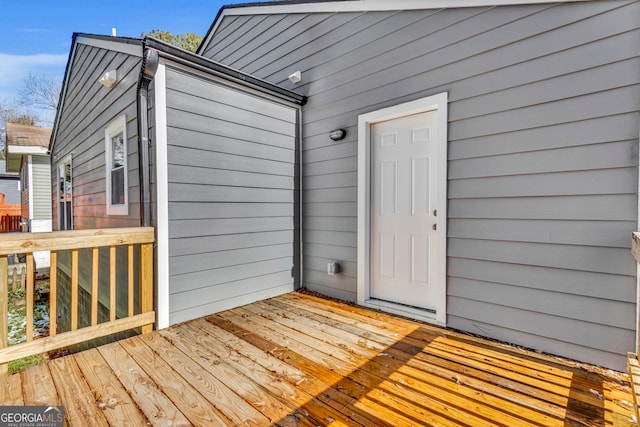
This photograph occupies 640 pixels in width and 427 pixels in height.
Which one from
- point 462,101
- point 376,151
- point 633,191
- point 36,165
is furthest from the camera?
point 36,165

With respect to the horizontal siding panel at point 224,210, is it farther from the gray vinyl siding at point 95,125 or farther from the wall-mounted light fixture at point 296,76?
the wall-mounted light fixture at point 296,76

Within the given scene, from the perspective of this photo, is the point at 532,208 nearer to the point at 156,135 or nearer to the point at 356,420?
the point at 356,420

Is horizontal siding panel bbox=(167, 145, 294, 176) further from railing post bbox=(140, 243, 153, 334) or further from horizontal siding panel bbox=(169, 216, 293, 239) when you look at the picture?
railing post bbox=(140, 243, 153, 334)

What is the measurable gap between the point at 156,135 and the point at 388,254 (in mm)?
2523

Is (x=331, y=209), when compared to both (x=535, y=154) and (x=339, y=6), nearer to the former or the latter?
(x=535, y=154)

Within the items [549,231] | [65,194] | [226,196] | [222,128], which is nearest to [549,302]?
[549,231]

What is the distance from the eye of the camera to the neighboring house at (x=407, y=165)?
6.82 feet

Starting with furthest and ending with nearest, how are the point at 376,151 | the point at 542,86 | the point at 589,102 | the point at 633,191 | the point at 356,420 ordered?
the point at 376,151 < the point at 542,86 < the point at 589,102 < the point at 633,191 < the point at 356,420

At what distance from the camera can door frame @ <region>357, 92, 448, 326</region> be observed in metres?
2.75

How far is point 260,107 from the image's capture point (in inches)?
140

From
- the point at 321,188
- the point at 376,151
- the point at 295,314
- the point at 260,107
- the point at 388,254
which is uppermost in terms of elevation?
the point at 260,107

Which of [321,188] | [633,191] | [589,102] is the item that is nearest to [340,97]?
[321,188]

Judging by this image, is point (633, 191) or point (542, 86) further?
point (542, 86)

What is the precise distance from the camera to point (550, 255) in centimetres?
225
